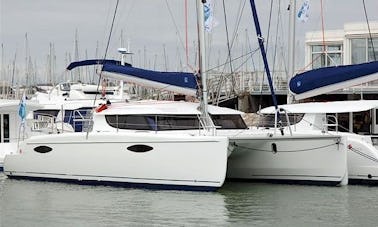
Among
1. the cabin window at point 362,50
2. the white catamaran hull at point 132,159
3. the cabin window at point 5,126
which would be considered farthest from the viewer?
the cabin window at point 362,50

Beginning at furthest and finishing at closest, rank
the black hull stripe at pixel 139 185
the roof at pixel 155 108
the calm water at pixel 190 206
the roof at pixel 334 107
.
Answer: the roof at pixel 334 107 → the roof at pixel 155 108 → the black hull stripe at pixel 139 185 → the calm water at pixel 190 206

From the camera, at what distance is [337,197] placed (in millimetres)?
16391

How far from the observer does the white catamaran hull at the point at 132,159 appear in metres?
16.3

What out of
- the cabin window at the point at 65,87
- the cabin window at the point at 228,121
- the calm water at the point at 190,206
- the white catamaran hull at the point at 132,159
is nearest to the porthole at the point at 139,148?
the white catamaran hull at the point at 132,159

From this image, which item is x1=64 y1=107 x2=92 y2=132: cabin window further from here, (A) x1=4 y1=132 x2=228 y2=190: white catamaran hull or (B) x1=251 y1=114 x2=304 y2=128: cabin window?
(B) x1=251 y1=114 x2=304 y2=128: cabin window

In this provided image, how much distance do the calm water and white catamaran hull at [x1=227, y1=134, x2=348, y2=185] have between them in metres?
0.39

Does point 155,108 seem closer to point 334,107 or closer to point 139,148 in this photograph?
point 139,148

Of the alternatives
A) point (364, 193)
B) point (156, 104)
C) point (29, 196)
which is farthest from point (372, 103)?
point (29, 196)

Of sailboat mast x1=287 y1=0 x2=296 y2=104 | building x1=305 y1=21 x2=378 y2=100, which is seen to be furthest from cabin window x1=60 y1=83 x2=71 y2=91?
sailboat mast x1=287 y1=0 x2=296 y2=104

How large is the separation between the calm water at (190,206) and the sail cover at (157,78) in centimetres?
310

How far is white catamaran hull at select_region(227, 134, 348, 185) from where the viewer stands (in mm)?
17812

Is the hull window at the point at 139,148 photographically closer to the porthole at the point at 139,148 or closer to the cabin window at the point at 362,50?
the porthole at the point at 139,148

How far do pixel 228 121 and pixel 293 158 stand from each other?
257 centimetres

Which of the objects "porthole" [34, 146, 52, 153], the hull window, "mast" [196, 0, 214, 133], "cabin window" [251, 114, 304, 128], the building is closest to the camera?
the hull window
